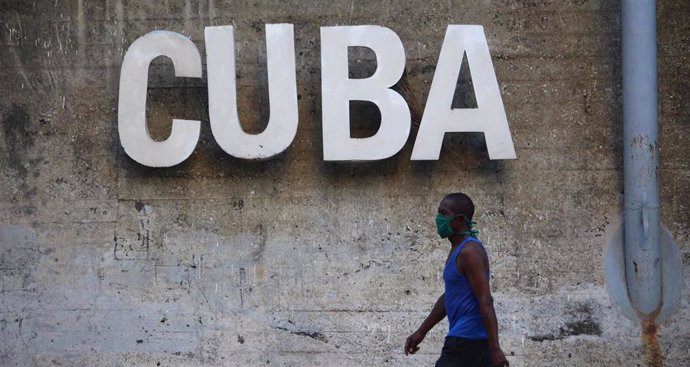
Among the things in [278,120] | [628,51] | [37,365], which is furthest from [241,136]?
[628,51]

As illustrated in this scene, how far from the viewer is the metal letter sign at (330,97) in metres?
8.03

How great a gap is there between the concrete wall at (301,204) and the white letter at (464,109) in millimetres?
220

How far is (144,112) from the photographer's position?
826 centimetres

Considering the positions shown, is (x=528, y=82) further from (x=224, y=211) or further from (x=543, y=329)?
(x=224, y=211)

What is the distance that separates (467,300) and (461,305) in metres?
0.05

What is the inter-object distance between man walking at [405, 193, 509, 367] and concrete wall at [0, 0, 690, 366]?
87.5 inches

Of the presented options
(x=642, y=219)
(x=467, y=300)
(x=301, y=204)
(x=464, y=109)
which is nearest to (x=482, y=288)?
(x=467, y=300)

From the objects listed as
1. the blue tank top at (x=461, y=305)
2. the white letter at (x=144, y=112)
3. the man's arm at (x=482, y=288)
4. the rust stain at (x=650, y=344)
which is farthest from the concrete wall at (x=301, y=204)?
the man's arm at (x=482, y=288)

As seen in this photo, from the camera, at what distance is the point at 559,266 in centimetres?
819

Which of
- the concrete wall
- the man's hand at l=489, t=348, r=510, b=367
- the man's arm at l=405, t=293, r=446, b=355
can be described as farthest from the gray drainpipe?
the man's hand at l=489, t=348, r=510, b=367

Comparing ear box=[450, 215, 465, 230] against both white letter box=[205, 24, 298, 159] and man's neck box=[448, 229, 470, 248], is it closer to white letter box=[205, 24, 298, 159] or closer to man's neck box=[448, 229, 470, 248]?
man's neck box=[448, 229, 470, 248]

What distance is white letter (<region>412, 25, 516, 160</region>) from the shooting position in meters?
A: 8.02

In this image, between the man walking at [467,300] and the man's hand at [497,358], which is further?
the man walking at [467,300]

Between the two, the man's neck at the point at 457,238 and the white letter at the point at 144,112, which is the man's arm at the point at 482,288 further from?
the white letter at the point at 144,112
